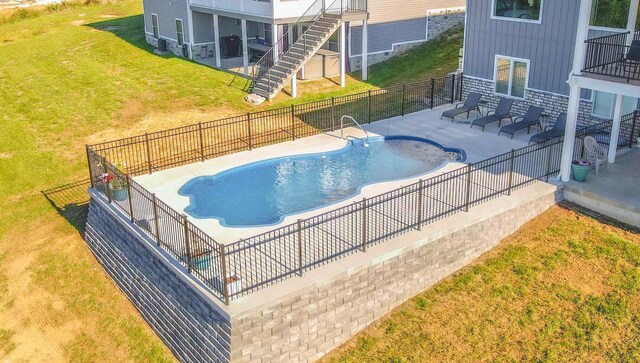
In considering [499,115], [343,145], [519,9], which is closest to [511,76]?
[499,115]

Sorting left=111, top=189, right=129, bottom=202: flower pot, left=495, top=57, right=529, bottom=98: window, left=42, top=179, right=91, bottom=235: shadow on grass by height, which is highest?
left=495, top=57, right=529, bottom=98: window

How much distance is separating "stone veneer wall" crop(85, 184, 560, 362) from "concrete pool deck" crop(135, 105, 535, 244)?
1.88m

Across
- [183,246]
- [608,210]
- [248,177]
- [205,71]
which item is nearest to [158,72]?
[205,71]

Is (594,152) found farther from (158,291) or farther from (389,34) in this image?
(389,34)

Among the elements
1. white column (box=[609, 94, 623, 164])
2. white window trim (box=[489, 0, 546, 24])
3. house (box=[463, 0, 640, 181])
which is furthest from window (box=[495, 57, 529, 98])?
white column (box=[609, 94, 623, 164])

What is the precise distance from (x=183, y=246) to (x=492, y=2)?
16.5m

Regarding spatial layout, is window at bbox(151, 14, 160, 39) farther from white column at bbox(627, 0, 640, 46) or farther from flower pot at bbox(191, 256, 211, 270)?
flower pot at bbox(191, 256, 211, 270)

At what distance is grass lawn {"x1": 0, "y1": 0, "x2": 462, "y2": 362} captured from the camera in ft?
49.1

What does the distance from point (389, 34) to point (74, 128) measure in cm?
1705

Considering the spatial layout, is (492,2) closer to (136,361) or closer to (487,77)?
(487,77)

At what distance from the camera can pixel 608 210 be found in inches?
663

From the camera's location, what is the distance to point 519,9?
77.5ft

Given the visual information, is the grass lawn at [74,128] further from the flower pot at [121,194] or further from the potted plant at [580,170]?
the potted plant at [580,170]

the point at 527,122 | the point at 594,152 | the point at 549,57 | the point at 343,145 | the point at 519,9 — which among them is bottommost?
the point at 343,145
